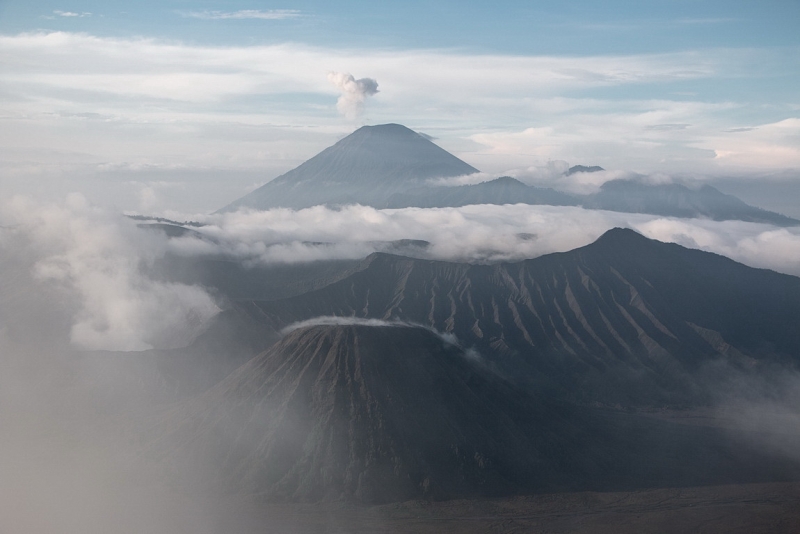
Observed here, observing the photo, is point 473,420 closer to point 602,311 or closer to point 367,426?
point 367,426

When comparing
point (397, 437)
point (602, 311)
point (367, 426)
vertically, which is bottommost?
point (397, 437)

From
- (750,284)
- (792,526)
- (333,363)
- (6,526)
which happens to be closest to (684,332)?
(750,284)

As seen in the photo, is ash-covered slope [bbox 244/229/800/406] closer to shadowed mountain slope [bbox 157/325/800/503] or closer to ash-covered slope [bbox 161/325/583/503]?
shadowed mountain slope [bbox 157/325/800/503]

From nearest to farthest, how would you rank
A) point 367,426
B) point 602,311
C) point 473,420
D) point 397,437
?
1. point 397,437
2. point 367,426
3. point 473,420
4. point 602,311

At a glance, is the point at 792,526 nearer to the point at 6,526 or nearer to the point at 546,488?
the point at 546,488

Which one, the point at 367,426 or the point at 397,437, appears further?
the point at 367,426

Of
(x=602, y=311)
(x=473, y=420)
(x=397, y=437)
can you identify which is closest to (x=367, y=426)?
(x=397, y=437)

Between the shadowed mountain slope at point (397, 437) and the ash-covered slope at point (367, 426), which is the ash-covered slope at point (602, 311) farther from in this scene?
the ash-covered slope at point (367, 426)

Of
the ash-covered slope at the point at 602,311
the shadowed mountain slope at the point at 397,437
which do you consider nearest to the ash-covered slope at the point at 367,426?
the shadowed mountain slope at the point at 397,437
